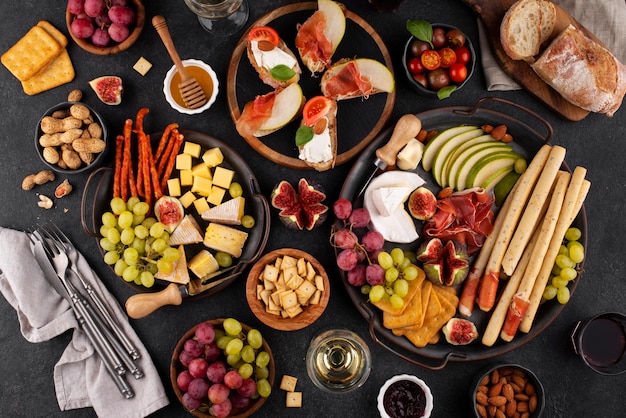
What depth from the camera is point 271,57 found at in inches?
80.0

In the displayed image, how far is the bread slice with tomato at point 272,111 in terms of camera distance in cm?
202

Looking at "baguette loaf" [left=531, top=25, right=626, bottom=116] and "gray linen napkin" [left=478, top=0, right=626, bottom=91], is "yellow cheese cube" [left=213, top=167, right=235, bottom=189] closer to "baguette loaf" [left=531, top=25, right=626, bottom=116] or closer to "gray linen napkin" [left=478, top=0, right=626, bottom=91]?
"gray linen napkin" [left=478, top=0, right=626, bottom=91]

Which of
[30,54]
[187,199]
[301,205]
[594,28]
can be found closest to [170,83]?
[187,199]

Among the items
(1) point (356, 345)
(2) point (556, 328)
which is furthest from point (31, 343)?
(2) point (556, 328)

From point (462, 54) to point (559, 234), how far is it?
0.79 meters

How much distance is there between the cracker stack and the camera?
2.16 meters

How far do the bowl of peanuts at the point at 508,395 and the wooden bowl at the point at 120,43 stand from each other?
1.88 meters

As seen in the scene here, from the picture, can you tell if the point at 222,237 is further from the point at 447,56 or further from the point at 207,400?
the point at 447,56

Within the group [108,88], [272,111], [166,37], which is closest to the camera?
[166,37]

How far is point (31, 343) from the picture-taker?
2162mm

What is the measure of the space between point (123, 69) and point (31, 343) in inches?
46.0

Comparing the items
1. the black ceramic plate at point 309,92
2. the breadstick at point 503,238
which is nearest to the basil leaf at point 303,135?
the black ceramic plate at point 309,92

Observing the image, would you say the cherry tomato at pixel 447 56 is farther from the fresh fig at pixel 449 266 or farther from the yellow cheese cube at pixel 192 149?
the yellow cheese cube at pixel 192 149

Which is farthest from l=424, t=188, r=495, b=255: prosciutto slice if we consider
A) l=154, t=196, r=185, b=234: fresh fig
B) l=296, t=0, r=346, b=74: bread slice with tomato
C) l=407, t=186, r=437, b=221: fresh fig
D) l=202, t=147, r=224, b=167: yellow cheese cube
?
l=154, t=196, r=185, b=234: fresh fig
